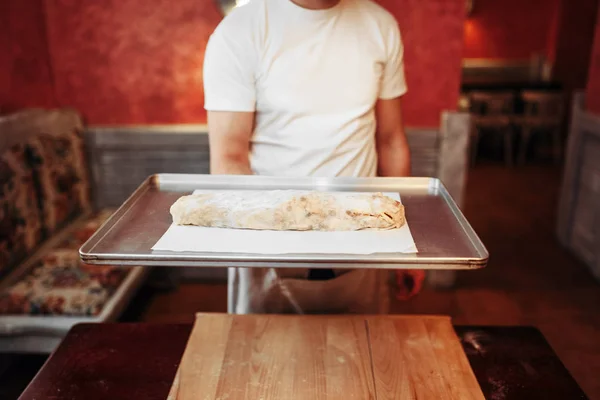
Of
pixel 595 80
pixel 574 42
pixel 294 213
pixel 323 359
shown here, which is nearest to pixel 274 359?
pixel 323 359

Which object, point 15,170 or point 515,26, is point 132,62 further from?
point 515,26

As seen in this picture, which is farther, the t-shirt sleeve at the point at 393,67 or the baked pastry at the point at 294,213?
the t-shirt sleeve at the point at 393,67

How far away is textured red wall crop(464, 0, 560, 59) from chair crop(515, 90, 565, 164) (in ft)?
4.49

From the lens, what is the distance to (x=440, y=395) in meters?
1.20

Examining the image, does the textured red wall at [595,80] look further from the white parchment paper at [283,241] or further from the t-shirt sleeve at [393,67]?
the white parchment paper at [283,241]

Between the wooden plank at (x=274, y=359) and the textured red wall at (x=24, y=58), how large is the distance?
206 cm

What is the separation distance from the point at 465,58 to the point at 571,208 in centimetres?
420

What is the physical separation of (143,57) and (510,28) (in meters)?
5.87

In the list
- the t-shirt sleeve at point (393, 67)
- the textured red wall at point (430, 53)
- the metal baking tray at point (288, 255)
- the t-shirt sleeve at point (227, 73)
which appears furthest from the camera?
the textured red wall at point (430, 53)

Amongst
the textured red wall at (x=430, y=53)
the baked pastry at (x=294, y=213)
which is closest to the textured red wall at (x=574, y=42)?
the textured red wall at (x=430, y=53)

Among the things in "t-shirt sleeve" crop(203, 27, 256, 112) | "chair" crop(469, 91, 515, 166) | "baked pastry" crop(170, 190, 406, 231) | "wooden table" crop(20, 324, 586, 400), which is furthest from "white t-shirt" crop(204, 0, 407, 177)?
"chair" crop(469, 91, 515, 166)

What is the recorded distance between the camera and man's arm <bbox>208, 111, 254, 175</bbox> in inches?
55.6

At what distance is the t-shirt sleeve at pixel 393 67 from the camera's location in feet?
5.06

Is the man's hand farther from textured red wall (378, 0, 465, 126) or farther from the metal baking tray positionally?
textured red wall (378, 0, 465, 126)
